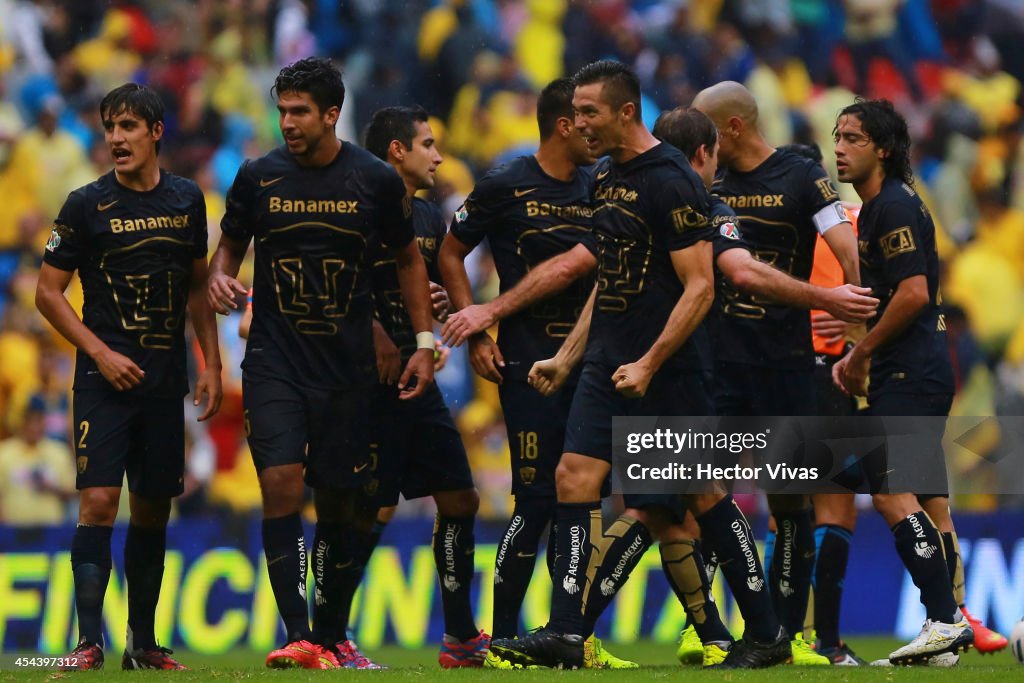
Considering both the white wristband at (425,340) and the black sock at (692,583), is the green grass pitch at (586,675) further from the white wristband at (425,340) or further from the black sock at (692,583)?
the white wristband at (425,340)

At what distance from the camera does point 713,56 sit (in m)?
14.8

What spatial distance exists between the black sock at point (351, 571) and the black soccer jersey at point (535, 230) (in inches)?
46.6

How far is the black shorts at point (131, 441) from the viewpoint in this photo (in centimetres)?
696

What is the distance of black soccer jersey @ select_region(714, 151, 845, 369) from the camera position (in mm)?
7746

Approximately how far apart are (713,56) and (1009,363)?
395 centimetres

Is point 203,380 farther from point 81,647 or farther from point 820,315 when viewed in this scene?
point 820,315

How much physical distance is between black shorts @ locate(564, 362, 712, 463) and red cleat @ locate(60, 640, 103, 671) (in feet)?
7.28

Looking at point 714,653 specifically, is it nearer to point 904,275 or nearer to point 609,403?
point 609,403

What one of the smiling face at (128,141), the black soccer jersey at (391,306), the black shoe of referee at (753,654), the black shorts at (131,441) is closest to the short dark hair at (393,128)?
the black soccer jersey at (391,306)

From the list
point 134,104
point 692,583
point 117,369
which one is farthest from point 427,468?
point 134,104

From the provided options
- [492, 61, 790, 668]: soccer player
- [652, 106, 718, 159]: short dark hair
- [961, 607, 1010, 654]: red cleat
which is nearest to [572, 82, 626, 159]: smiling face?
[492, 61, 790, 668]: soccer player

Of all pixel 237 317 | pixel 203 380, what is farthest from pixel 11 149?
pixel 203 380

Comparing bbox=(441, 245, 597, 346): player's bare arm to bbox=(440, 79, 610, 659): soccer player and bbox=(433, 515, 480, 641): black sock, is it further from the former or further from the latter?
bbox=(433, 515, 480, 641): black sock

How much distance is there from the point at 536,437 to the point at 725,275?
3.78 ft
